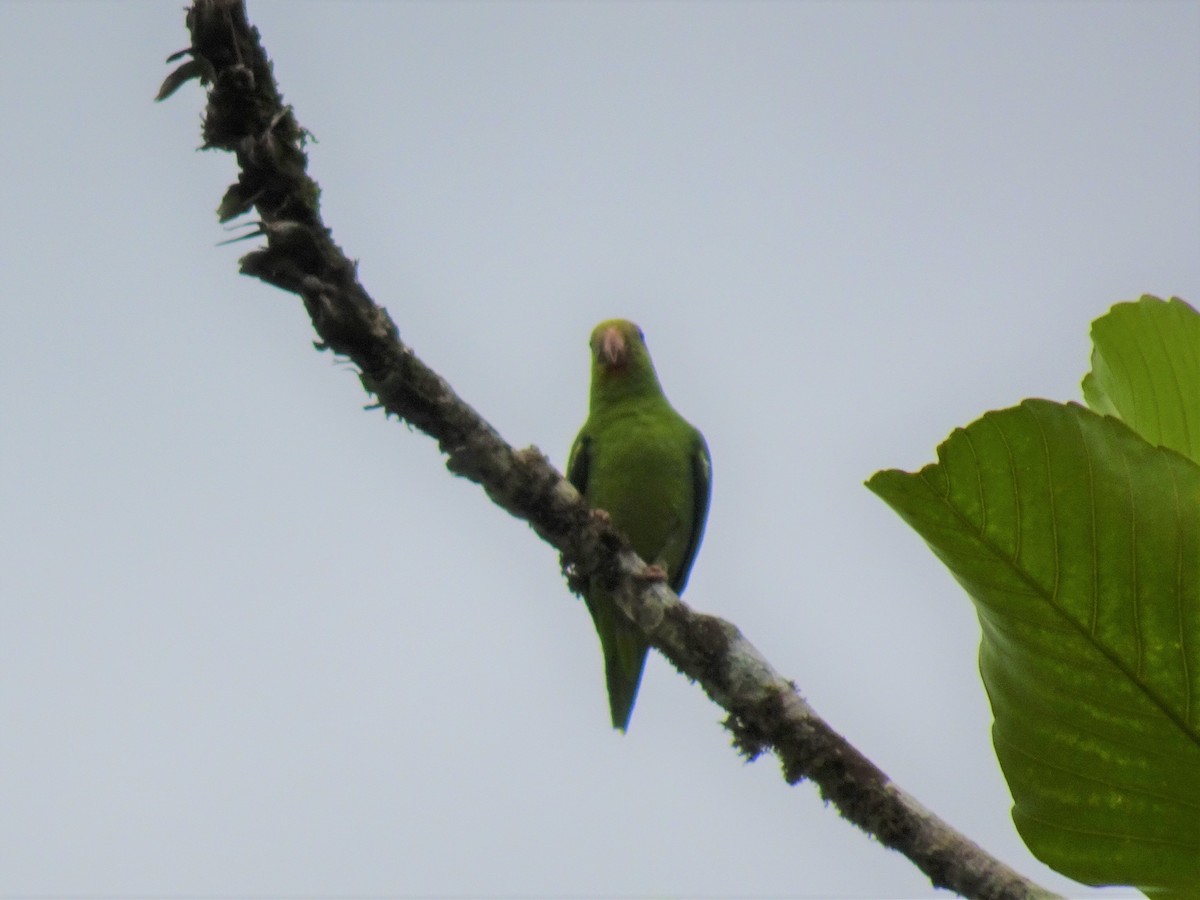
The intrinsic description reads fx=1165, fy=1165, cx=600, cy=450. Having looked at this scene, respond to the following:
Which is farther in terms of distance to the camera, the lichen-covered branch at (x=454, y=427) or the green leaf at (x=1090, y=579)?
the lichen-covered branch at (x=454, y=427)

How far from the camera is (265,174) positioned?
2.34 m

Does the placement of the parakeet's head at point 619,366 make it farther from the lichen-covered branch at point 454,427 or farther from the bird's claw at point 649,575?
the lichen-covered branch at point 454,427

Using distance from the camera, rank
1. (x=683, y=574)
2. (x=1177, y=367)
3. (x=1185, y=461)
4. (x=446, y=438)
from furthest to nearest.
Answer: (x=683, y=574), (x=446, y=438), (x=1177, y=367), (x=1185, y=461)

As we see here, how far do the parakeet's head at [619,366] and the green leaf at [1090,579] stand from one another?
15.4ft

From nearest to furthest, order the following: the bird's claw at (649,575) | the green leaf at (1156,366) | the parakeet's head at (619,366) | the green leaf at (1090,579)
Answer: the green leaf at (1090,579) → the green leaf at (1156,366) → the bird's claw at (649,575) → the parakeet's head at (619,366)

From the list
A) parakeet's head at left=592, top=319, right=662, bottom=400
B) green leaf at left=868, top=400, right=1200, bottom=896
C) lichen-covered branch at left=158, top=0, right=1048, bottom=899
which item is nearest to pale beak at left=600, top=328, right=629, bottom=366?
parakeet's head at left=592, top=319, right=662, bottom=400

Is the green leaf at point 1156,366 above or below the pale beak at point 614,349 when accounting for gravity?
below

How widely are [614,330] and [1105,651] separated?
5.05 meters

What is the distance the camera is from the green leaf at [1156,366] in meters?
1.85

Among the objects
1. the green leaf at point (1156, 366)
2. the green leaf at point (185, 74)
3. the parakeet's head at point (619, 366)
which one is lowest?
the green leaf at point (1156, 366)

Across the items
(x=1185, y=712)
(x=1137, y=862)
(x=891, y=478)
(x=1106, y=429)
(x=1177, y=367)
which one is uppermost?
(x=1177, y=367)

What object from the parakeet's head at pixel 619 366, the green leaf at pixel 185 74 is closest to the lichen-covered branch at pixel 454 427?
the green leaf at pixel 185 74

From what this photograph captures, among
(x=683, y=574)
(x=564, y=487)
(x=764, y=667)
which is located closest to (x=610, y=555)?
(x=564, y=487)

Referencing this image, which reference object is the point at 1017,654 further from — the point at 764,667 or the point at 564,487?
the point at 564,487
